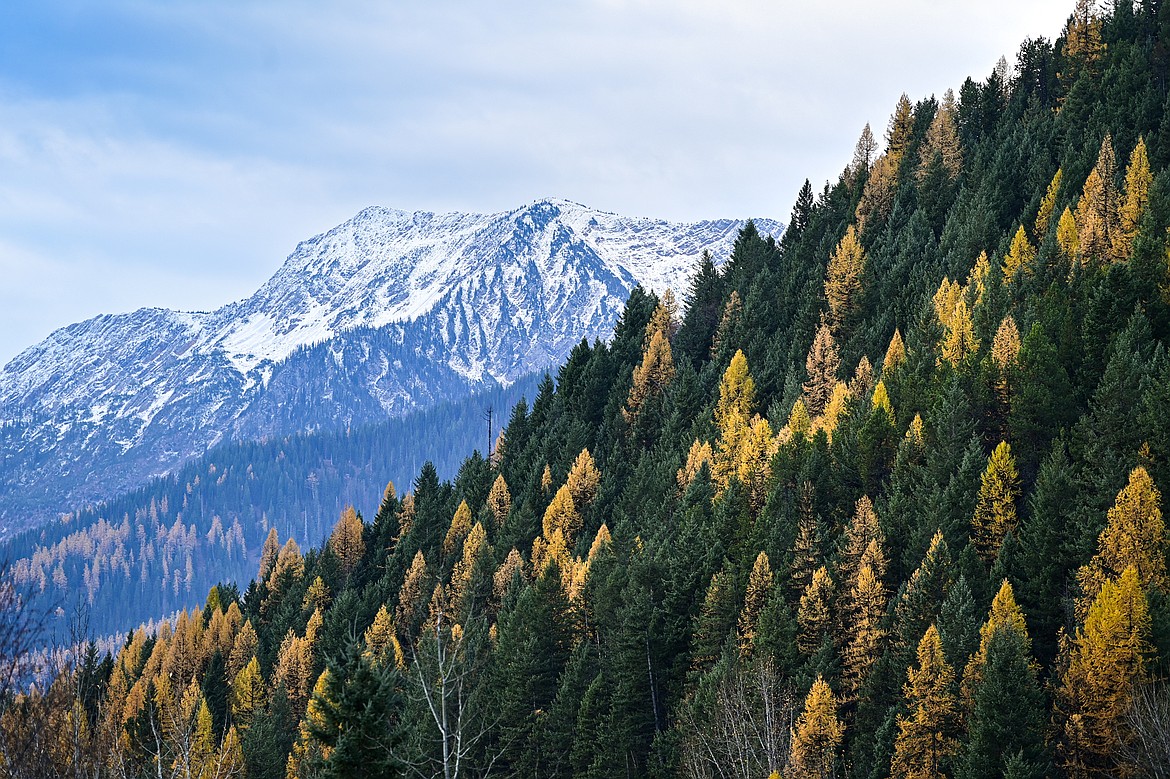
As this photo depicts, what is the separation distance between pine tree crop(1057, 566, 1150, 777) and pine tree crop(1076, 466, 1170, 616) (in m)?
3.20

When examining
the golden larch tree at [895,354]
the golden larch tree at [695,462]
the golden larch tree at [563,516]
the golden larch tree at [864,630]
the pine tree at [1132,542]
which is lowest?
the golden larch tree at [864,630]

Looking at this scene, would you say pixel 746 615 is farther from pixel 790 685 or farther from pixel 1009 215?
pixel 1009 215

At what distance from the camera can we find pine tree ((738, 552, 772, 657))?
6209cm

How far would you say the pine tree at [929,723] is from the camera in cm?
4744

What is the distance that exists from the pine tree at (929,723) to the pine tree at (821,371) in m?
37.0

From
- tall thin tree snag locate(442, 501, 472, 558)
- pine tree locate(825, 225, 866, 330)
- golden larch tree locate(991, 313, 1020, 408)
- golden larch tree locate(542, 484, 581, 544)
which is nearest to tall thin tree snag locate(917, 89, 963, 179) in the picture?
pine tree locate(825, 225, 866, 330)

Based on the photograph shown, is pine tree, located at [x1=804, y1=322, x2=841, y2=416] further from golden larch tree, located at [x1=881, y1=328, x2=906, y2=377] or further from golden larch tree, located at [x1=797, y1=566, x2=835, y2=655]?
golden larch tree, located at [x1=797, y1=566, x2=835, y2=655]

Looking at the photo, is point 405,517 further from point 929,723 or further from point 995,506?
point 929,723

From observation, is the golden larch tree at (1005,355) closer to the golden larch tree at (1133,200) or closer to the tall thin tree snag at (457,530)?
the golden larch tree at (1133,200)

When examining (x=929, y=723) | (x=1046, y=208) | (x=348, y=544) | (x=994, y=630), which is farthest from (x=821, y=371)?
(x=348, y=544)

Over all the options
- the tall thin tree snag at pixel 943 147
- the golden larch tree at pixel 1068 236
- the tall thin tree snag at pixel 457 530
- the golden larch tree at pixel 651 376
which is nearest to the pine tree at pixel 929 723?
the golden larch tree at pixel 1068 236

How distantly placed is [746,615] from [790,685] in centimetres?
696

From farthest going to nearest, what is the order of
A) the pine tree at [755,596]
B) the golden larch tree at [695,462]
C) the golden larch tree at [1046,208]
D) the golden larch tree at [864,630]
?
the golden larch tree at [695,462] < the golden larch tree at [1046,208] < the pine tree at [755,596] < the golden larch tree at [864,630]

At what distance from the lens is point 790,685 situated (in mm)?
56156
